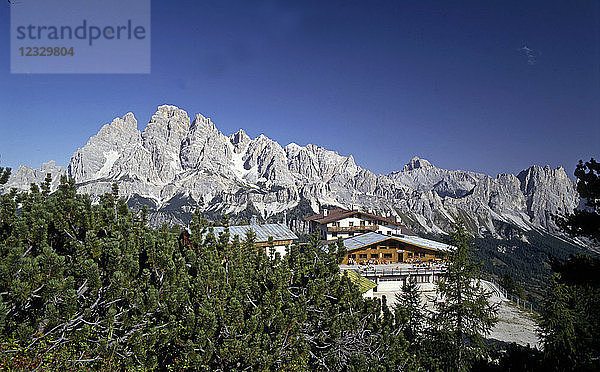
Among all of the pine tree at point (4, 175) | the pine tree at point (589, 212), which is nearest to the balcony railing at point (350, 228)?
the pine tree at point (589, 212)

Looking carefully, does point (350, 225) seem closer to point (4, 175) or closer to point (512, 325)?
point (512, 325)

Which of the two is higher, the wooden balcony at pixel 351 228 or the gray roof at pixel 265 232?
the gray roof at pixel 265 232

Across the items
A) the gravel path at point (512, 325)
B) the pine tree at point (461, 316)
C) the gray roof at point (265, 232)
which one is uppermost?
the gray roof at point (265, 232)

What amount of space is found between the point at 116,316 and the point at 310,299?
6466mm

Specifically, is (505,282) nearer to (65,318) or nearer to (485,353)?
(485,353)

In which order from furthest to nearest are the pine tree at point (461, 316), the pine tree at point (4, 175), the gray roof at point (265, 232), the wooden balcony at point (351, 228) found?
the wooden balcony at point (351, 228), the gray roof at point (265, 232), the pine tree at point (461, 316), the pine tree at point (4, 175)

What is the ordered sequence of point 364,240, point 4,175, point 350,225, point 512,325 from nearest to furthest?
point 4,175
point 512,325
point 364,240
point 350,225

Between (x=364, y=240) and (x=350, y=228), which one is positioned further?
(x=350, y=228)

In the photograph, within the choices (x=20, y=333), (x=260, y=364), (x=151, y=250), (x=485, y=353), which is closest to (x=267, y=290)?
(x=260, y=364)

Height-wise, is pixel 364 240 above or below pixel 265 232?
below

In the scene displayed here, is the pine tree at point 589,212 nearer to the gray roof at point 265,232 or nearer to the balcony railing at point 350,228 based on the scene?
the gray roof at point 265,232

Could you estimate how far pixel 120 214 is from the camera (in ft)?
39.7

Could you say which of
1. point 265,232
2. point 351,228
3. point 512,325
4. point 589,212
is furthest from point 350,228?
point 589,212

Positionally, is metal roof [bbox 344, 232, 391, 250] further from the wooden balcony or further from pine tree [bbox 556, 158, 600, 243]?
pine tree [bbox 556, 158, 600, 243]
